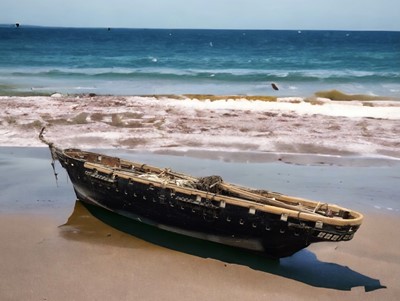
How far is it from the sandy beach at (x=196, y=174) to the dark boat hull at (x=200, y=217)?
14.0 inches

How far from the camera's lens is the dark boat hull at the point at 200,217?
9.55 m

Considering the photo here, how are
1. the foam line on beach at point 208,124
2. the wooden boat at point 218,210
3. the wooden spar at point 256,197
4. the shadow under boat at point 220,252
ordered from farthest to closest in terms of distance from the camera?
the foam line on beach at point 208,124 → the wooden spar at point 256,197 → the shadow under boat at point 220,252 → the wooden boat at point 218,210

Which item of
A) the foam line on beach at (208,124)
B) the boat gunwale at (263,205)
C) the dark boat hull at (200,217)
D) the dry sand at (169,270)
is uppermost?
the boat gunwale at (263,205)

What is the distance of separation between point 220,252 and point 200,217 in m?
0.89

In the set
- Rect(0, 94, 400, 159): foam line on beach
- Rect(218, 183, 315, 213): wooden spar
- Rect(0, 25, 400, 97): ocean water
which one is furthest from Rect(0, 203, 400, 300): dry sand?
Rect(0, 25, 400, 97): ocean water

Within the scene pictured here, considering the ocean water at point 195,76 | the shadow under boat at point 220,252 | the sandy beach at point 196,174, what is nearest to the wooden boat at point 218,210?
the shadow under boat at point 220,252

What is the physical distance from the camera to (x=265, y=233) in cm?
979

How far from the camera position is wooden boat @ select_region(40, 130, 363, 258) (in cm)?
932

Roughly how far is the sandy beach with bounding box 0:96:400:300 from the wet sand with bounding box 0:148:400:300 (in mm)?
27

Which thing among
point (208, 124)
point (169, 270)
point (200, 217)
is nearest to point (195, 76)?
point (208, 124)

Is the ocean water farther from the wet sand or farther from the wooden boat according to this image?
the wooden boat

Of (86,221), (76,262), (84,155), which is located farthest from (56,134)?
(76,262)

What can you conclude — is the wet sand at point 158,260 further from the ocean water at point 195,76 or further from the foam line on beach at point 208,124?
the ocean water at point 195,76

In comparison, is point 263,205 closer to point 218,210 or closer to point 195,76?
point 218,210
